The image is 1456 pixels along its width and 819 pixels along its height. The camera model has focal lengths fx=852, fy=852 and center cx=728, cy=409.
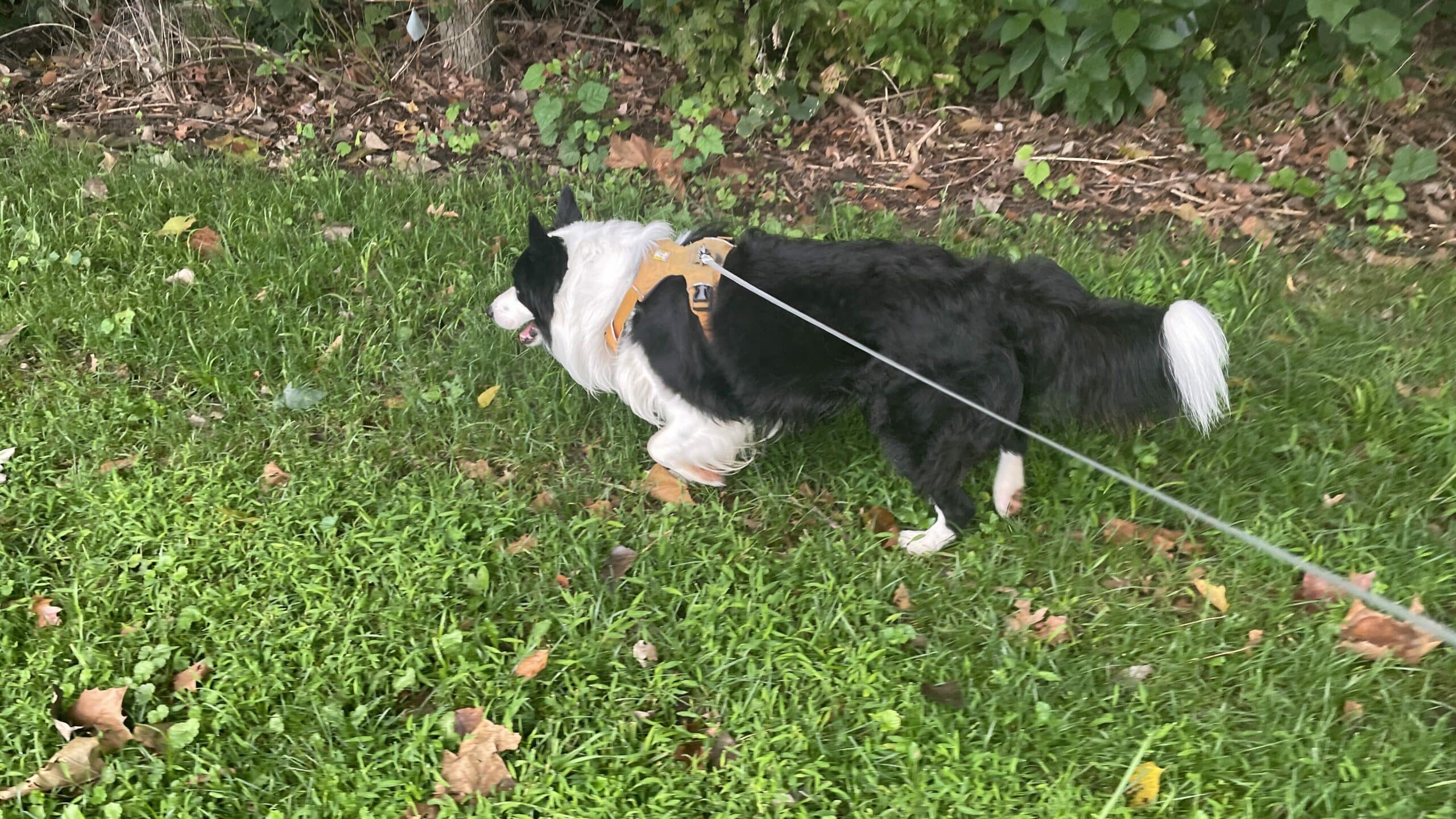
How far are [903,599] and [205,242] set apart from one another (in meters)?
3.35

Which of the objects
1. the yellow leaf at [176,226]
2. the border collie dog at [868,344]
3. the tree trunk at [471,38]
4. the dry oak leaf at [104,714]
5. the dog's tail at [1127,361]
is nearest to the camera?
the dry oak leaf at [104,714]

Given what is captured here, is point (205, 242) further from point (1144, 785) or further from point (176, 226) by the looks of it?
point (1144, 785)

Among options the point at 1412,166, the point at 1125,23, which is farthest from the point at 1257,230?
the point at 1125,23

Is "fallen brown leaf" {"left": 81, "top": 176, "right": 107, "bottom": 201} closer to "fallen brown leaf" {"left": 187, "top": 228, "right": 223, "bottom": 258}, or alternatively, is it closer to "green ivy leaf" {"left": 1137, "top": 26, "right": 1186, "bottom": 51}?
"fallen brown leaf" {"left": 187, "top": 228, "right": 223, "bottom": 258}

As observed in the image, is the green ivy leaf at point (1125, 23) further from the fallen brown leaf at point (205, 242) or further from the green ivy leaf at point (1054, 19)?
the fallen brown leaf at point (205, 242)

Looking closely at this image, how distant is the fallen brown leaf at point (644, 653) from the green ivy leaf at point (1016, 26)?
3.22 metres

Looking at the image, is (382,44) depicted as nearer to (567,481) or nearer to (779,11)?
(779,11)

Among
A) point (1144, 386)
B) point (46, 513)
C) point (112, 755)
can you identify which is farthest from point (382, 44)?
point (1144, 386)

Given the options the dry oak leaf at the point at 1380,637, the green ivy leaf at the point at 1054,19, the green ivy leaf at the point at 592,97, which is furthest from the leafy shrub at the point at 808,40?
the dry oak leaf at the point at 1380,637

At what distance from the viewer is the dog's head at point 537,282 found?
268 cm

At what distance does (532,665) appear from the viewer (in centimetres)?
232

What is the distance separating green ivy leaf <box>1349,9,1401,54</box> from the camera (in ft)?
12.0

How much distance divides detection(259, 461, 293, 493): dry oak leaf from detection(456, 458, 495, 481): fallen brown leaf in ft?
1.77

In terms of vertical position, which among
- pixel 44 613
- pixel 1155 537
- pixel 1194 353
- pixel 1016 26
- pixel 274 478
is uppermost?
pixel 1016 26
